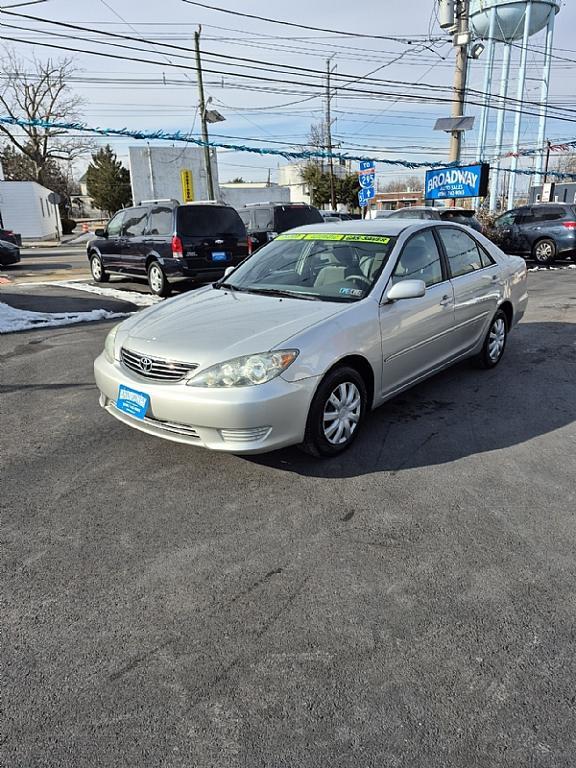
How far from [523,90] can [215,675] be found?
3840 cm

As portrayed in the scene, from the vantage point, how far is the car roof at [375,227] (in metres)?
4.58

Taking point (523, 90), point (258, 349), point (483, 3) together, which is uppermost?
point (483, 3)

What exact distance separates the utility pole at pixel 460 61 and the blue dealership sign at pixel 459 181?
34.1 inches

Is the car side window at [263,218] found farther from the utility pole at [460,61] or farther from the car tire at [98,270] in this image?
the utility pole at [460,61]

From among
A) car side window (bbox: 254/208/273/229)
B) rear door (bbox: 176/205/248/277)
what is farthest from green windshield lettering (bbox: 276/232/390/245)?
car side window (bbox: 254/208/273/229)

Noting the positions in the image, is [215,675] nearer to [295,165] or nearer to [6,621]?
[6,621]

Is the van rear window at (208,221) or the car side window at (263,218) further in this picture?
the car side window at (263,218)

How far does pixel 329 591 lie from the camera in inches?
100

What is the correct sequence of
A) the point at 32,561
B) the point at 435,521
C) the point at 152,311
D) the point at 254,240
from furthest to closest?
1. the point at 254,240
2. the point at 152,311
3. the point at 435,521
4. the point at 32,561

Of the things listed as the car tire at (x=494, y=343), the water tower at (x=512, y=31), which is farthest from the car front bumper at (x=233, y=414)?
the water tower at (x=512, y=31)

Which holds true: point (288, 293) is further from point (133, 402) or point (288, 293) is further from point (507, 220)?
point (507, 220)

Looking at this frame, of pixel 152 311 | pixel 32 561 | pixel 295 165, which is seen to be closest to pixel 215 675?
pixel 32 561

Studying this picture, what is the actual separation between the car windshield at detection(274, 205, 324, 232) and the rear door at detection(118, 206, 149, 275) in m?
4.69

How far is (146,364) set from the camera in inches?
140
